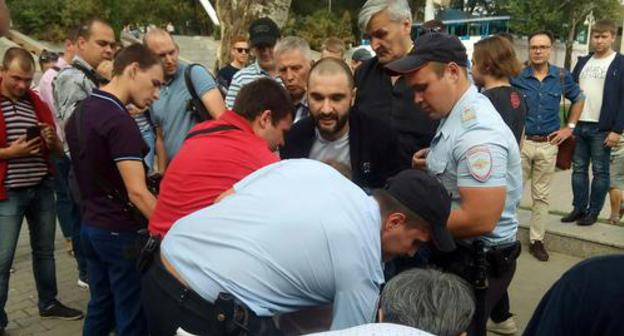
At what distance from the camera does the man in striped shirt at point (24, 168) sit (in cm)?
353

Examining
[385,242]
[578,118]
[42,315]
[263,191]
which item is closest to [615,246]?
[578,118]

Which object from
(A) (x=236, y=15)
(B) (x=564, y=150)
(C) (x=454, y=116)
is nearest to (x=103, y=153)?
(C) (x=454, y=116)

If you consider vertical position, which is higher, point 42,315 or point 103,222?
point 103,222

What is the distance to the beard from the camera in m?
2.82

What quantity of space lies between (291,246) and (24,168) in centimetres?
256

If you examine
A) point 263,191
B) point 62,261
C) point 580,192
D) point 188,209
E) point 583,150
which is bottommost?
point 62,261

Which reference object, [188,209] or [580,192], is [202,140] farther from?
[580,192]

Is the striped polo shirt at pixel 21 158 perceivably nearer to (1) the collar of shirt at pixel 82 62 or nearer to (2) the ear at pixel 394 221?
(1) the collar of shirt at pixel 82 62

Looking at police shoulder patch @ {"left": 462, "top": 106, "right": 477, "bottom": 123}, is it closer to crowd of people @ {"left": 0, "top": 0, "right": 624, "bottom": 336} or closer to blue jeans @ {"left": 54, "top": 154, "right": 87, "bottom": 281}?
crowd of people @ {"left": 0, "top": 0, "right": 624, "bottom": 336}

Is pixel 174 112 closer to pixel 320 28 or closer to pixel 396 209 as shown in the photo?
pixel 396 209

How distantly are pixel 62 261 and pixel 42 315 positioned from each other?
3.92 ft

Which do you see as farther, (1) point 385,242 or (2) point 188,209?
(2) point 188,209

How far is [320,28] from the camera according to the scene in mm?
28625

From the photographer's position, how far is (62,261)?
16.6 ft
